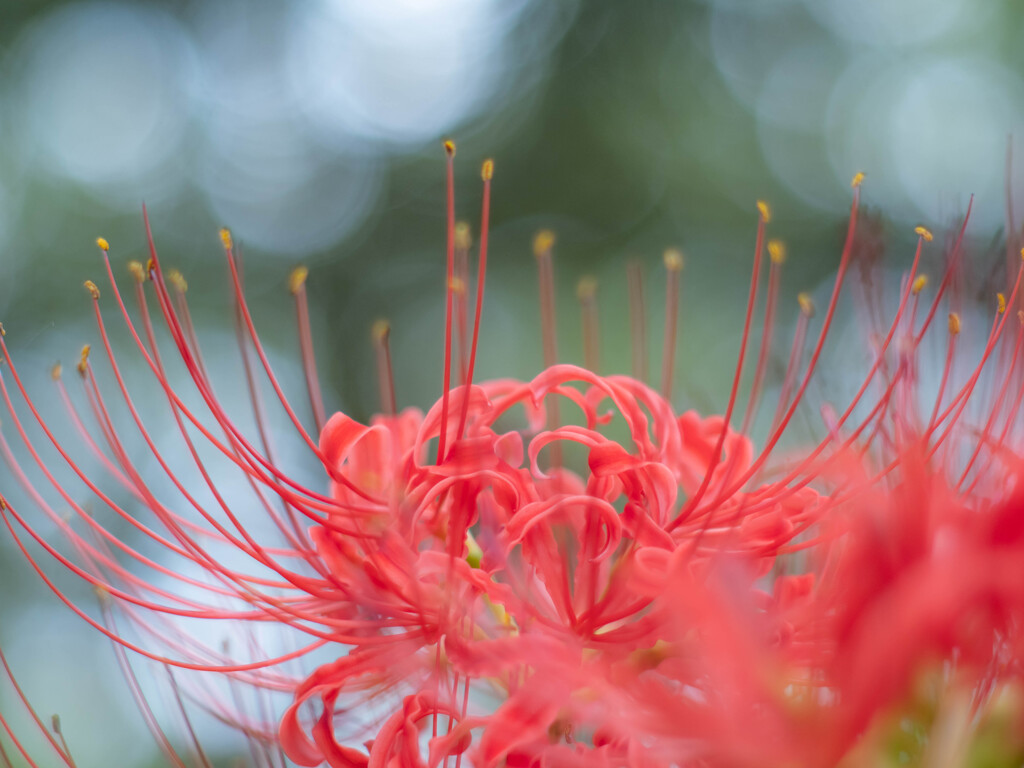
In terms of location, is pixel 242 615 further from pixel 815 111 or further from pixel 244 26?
pixel 244 26

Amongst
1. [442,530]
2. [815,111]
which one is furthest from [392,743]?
[815,111]

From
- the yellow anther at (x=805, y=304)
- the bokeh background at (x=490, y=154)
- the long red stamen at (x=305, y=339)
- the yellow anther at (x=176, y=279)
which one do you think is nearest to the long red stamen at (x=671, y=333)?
the yellow anther at (x=805, y=304)

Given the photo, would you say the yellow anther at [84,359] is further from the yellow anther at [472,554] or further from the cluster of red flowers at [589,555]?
the yellow anther at [472,554]

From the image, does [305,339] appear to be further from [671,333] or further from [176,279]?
[671,333]

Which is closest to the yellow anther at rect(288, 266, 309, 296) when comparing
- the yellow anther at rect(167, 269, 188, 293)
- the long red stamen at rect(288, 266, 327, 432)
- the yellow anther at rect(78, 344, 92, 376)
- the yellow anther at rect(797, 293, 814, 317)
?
the long red stamen at rect(288, 266, 327, 432)

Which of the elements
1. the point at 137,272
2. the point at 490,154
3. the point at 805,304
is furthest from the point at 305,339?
the point at 490,154
